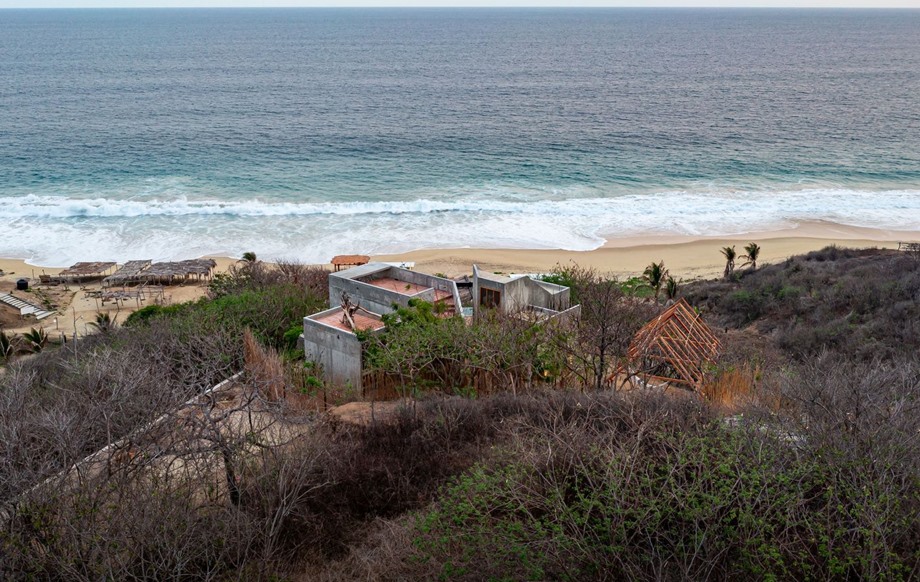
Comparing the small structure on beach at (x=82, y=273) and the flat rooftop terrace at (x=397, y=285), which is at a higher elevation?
the flat rooftop terrace at (x=397, y=285)

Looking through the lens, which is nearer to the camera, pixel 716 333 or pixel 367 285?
pixel 367 285

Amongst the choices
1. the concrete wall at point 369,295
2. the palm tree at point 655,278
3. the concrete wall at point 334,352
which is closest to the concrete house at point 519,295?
the concrete wall at point 369,295

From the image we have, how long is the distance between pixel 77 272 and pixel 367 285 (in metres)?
19.2

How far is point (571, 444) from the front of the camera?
441 inches

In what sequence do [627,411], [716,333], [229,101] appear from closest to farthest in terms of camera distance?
1. [627,411]
2. [716,333]
3. [229,101]

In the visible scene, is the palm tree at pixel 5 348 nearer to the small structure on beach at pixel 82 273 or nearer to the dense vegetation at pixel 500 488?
the dense vegetation at pixel 500 488

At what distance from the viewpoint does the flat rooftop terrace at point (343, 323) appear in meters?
20.2

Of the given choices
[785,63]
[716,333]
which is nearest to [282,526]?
[716,333]

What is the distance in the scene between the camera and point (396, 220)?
4375cm

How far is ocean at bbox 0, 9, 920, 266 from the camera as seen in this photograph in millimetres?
42344

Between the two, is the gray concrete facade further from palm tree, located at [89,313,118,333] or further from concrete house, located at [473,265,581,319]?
palm tree, located at [89,313,118,333]

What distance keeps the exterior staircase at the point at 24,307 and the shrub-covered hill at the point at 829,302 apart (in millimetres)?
25483

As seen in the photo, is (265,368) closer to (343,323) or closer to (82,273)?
(343,323)

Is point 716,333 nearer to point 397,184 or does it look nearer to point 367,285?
point 367,285
